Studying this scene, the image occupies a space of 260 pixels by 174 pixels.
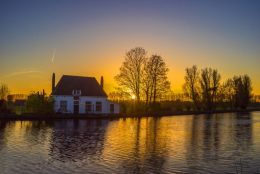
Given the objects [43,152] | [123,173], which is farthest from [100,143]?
[123,173]

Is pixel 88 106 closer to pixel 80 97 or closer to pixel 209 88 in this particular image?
pixel 80 97

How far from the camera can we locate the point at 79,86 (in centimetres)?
5703

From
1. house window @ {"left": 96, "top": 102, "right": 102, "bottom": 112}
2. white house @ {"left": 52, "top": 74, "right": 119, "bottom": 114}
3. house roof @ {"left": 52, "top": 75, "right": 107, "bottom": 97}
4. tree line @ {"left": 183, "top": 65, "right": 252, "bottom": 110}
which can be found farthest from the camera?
tree line @ {"left": 183, "top": 65, "right": 252, "bottom": 110}

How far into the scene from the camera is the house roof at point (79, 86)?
55.2 m

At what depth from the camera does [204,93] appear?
86250 millimetres

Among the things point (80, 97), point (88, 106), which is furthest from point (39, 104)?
point (88, 106)

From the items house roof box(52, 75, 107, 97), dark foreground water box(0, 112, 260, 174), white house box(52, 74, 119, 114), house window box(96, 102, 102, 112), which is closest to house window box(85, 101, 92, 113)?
white house box(52, 74, 119, 114)

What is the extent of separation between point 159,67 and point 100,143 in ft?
149

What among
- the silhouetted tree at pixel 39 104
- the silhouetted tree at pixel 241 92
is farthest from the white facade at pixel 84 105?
the silhouetted tree at pixel 241 92

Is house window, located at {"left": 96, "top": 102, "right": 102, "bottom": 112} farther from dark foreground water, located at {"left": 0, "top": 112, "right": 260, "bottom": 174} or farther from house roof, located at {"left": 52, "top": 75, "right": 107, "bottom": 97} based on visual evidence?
dark foreground water, located at {"left": 0, "top": 112, "right": 260, "bottom": 174}

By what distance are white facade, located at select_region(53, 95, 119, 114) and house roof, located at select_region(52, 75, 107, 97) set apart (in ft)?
2.67

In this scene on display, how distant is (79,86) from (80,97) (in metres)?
2.54

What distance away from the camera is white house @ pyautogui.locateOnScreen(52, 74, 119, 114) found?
5419cm

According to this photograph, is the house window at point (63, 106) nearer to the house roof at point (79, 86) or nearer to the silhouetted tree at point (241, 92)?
the house roof at point (79, 86)
